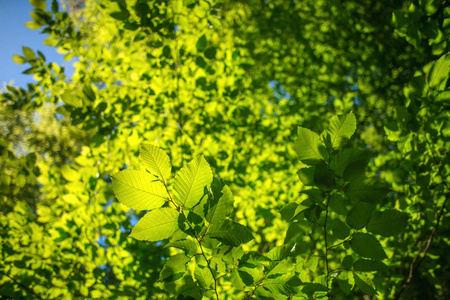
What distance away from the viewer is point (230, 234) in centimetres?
68

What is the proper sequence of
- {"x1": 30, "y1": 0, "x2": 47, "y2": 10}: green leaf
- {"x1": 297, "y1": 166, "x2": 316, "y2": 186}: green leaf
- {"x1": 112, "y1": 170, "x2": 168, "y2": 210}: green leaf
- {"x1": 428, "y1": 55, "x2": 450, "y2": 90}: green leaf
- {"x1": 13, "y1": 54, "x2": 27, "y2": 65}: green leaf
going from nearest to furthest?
{"x1": 112, "y1": 170, "x2": 168, "y2": 210}: green leaf < {"x1": 297, "y1": 166, "x2": 316, "y2": 186}: green leaf < {"x1": 428, "y1": 55, "x2": 450, "y2": 90}: green leaf < {"x1": 30, "y1": 0, "x2": 47, "y2": 10}: green leaf < {"x1": 13, "y1": 54, "x2": 27, "y2": 65}: green leaf

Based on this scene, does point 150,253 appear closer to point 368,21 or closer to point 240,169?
point 240,169

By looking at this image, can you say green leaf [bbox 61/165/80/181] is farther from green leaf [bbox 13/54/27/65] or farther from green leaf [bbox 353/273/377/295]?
green leaf [bbox 353/273/377/295]

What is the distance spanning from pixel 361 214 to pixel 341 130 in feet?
0.90

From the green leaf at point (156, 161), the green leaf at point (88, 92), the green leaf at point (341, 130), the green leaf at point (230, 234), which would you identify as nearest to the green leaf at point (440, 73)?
the green leaf at point (341, 130)

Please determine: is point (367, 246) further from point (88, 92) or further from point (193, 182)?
point (88, 92)

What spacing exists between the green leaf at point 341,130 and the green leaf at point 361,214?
207mm

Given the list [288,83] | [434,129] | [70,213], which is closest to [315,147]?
[434,129]

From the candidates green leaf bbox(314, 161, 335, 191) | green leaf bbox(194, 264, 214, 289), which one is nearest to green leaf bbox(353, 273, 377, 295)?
green leaf bbox(314, 161, 335, 191)

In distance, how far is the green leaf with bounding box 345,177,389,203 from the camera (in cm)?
67

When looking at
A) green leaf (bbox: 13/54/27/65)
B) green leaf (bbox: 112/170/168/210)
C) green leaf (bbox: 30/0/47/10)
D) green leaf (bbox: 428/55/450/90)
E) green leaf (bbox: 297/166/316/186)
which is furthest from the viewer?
green leaf (bbox: 13/54/27/65)

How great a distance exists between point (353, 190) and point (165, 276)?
25.0 inches

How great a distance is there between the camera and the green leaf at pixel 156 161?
26.0 inches

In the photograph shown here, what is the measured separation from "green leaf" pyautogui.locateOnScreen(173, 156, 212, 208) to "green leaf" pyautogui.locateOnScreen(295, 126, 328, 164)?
0.30m
